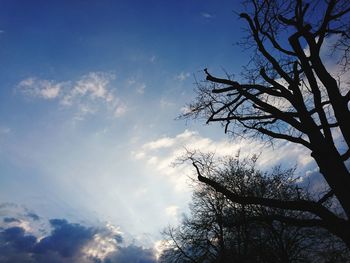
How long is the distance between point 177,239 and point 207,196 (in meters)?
5.09

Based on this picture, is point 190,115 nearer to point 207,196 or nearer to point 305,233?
point 207,196

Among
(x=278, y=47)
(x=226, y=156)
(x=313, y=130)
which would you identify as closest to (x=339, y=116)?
(x=313, y=130)

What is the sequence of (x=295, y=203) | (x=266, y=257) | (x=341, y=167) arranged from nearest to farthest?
(x=295, y=203) → (x=341, y=167) → (x=266, y=257)

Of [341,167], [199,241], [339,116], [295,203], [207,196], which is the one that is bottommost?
[295,203]

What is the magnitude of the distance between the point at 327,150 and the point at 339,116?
0.55m

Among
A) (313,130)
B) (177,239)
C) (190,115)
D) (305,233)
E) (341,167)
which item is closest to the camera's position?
(341,167)

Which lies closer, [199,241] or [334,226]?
[334,226]

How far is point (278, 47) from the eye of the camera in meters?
6.12

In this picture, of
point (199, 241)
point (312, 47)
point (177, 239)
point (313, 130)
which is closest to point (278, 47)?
point (312, 47)

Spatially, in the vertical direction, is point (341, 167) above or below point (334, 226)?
above

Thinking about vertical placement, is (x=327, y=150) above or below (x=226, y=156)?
below

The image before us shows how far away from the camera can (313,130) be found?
4.61 meters

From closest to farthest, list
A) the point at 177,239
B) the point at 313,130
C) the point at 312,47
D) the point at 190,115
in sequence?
the point at 313,130 < the point at 312,47 < the point at 190,115 < the point at 177,239

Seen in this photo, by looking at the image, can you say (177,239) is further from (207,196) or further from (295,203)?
(295,203)
